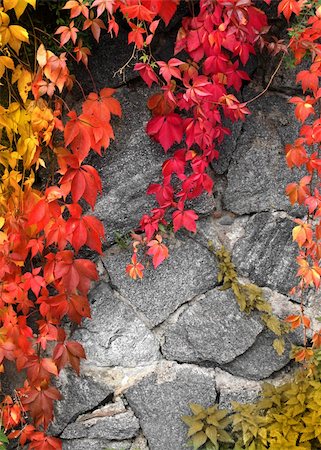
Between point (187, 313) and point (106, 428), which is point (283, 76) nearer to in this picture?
point (187, 313)

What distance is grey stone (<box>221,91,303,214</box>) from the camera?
2373 mm

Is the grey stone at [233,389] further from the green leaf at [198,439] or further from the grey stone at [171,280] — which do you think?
the grey stone at [171,280]

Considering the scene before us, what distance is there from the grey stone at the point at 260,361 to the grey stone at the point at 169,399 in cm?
11

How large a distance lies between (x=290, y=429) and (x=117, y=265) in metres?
0.86

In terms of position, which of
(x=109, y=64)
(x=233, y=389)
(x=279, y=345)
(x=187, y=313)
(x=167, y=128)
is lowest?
(x=233, y=389)

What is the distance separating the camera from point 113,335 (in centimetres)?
245

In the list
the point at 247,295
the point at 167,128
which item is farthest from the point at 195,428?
the point at 167,128

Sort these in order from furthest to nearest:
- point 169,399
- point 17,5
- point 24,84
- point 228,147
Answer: point 169,399 < point 228,147 < point 24,84 < point 17,5

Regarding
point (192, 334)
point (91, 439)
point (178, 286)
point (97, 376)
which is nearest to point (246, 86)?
point (178, 286)

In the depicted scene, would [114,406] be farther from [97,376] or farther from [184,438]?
[184,438]

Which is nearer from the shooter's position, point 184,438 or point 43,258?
point 43,258

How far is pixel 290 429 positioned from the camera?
236 cm

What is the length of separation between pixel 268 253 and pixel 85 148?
32.7 inches

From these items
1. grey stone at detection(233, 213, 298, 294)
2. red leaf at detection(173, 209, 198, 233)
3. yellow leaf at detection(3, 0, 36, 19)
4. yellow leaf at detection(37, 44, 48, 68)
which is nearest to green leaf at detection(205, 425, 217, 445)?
grey stone at detection(233, 213, 298, 294)
